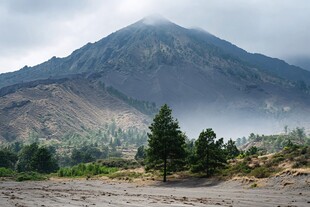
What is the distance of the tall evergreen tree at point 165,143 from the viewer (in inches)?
2349

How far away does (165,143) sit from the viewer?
59469 millimetres

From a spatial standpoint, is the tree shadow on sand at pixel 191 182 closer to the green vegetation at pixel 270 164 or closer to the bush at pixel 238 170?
the bush at pixel 238 170

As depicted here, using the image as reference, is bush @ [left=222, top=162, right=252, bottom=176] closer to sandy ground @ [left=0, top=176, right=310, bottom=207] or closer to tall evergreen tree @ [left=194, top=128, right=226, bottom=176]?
tall evergreen tree @ [left=194, top=128, right=226, bottom=176]

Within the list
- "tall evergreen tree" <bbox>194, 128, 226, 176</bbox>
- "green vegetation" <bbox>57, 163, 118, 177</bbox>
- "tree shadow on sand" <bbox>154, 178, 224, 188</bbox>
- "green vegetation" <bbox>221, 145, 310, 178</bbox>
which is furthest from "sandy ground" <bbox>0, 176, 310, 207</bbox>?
"green vegetation" <bbox>57, 163, 118, 177</bbox>

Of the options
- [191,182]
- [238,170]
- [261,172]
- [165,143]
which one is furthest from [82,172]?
[261,172]

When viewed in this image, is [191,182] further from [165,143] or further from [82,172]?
[82,172]

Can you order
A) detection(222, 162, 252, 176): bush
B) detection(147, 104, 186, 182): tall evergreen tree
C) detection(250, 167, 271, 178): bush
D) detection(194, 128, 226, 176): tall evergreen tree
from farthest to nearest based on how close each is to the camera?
detection(147, 104, 186, 182): tall evergreen tree, detection(194, 128, 226, 176): tall evergreen tree, detection(222, 162, 252, 176): bush, detection(250, 167, 271, 178): bush

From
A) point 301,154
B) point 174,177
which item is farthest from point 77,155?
point 301,154

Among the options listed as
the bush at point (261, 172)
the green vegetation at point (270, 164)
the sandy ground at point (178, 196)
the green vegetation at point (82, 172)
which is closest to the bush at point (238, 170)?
the green vegetation at point (270, 164)

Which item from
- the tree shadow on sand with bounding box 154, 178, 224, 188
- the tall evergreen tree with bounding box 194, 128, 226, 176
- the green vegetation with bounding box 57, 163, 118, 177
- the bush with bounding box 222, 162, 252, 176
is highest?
the tall evergreen tree with bounding box 194, 128, 226, 176

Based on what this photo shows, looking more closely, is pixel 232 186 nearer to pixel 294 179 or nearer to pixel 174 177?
pixel 294 179

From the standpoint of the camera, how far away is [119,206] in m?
26.6

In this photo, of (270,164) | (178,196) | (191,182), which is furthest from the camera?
(191,182)

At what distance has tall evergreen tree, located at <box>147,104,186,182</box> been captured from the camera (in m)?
59.7
